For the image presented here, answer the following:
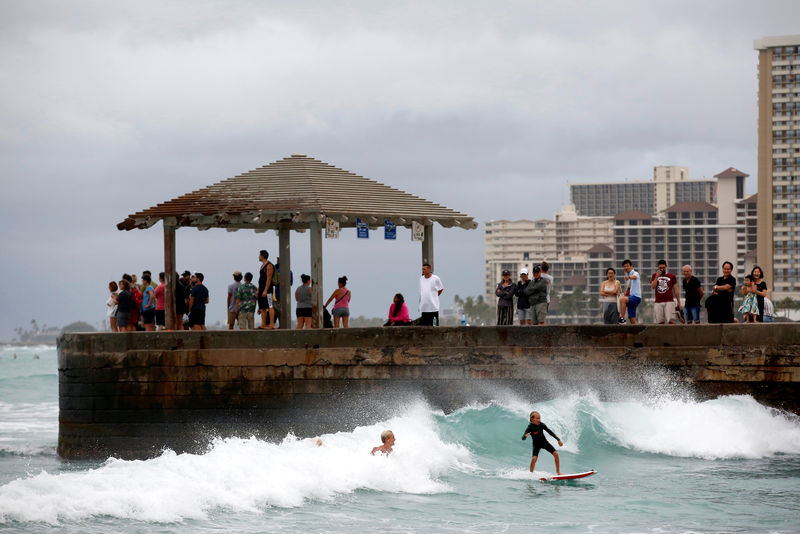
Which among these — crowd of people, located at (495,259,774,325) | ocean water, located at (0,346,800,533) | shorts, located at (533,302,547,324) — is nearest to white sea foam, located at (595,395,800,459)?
ocean water, located at (0,346,800,533)

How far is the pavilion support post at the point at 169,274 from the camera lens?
811 inches

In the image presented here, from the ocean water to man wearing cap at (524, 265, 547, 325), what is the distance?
2.12 m

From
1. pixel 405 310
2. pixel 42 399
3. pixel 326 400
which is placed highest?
pixel 405 310

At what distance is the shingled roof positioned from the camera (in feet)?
65.4

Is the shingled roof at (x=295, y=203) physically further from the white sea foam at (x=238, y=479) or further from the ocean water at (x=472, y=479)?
the white sea foam at (x=238, y=479)

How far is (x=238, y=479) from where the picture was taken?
48.5 feet

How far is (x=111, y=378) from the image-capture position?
19641 mm

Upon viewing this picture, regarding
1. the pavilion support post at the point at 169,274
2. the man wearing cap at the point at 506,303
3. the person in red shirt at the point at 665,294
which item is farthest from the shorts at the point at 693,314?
the pavilion support post at the point at 169,274

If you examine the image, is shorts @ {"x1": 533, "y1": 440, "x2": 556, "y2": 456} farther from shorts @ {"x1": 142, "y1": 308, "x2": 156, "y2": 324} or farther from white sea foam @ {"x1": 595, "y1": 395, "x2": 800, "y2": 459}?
shorts @ {"x1": 142, "y1": 308, "x2": 156, "y2": 324}

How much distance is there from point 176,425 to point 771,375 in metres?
10.6

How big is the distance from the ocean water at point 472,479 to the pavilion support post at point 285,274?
283 cm

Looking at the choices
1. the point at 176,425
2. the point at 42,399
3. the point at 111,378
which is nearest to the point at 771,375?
the point at 176,425

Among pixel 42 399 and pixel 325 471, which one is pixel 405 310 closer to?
pixel 325 471

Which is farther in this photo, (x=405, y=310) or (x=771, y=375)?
(x=405, y=310)
